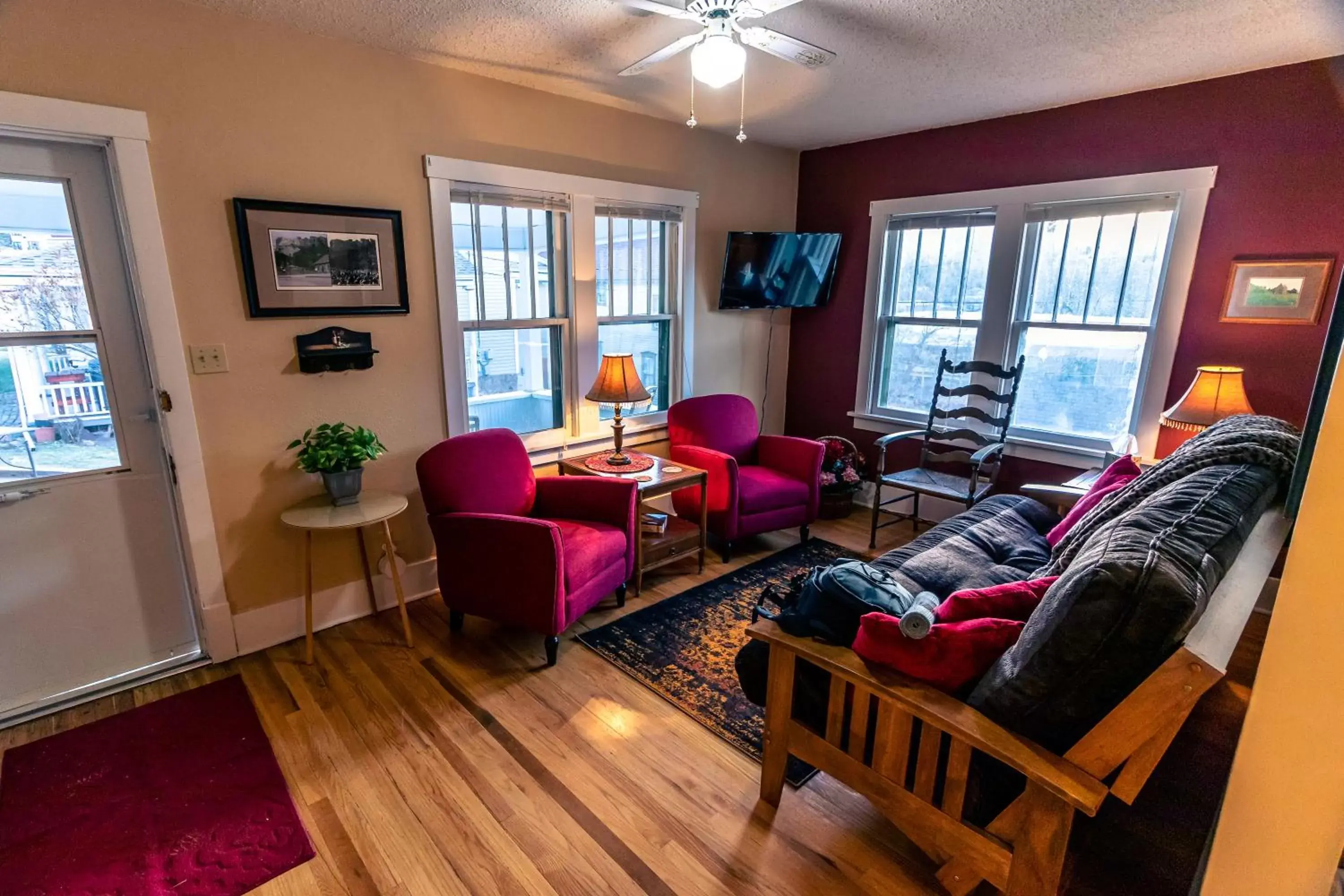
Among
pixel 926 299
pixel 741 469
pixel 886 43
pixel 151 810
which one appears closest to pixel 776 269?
pixel 926 299

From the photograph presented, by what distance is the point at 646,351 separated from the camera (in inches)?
154

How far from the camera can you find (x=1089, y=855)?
1689 mm

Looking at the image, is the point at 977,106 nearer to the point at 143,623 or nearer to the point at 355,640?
the point at 355,640

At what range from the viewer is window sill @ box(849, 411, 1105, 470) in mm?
3432

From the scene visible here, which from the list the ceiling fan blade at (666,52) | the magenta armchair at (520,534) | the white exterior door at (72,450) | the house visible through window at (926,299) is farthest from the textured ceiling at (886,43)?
the magenta armchair at (520,534)

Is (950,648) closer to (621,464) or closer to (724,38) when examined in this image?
(724,38)

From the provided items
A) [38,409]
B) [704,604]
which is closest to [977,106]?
[704,604]

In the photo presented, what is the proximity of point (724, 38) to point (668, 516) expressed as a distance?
2.27 meters

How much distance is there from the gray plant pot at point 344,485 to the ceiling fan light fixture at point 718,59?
6.51 feet

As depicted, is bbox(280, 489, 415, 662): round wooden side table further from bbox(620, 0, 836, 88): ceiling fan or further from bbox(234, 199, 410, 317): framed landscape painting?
bbox(620, 0, 836, 88): ceiling fan

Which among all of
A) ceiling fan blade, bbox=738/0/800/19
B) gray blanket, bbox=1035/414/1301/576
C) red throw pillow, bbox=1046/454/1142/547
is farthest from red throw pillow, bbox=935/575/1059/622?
ceiling fan blade, bbox=738/0/800/19

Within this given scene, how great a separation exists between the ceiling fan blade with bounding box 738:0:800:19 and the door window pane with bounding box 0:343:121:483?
98.7 inches

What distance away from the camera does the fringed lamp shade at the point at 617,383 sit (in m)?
3.06

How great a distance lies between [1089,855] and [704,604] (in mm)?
1674
